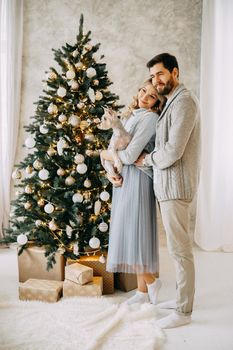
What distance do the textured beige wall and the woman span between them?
176 cm

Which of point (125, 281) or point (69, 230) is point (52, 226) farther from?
point (125, 281)

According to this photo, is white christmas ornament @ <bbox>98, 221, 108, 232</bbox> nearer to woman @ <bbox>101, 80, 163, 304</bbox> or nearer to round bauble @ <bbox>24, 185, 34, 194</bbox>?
woman @ <bbox>101, 80, 163, 304</bbox>

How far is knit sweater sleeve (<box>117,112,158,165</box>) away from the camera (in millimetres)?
2506

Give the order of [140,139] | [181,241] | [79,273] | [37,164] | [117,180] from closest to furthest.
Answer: [181,241], [140,139], [117,180], [79,273], [37,164]

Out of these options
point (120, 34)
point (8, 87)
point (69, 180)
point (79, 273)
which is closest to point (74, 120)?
point (69, 180)

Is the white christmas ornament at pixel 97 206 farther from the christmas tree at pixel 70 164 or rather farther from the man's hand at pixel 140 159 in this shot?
the man's hand at pixel 140 159

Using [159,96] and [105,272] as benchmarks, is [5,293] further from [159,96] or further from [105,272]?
[159,96]

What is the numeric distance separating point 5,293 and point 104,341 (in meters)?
1.08

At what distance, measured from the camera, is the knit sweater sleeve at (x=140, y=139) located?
251 centimetres

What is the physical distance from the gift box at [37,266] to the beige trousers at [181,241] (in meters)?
1.04

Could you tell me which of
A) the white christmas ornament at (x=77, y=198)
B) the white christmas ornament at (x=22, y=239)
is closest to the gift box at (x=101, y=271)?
the white christmas ornament at (x=22, y=239)

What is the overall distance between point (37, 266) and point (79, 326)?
83 centimetres

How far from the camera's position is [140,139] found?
2.52 m

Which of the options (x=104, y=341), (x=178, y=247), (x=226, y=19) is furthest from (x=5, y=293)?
(x=226, y=19)
